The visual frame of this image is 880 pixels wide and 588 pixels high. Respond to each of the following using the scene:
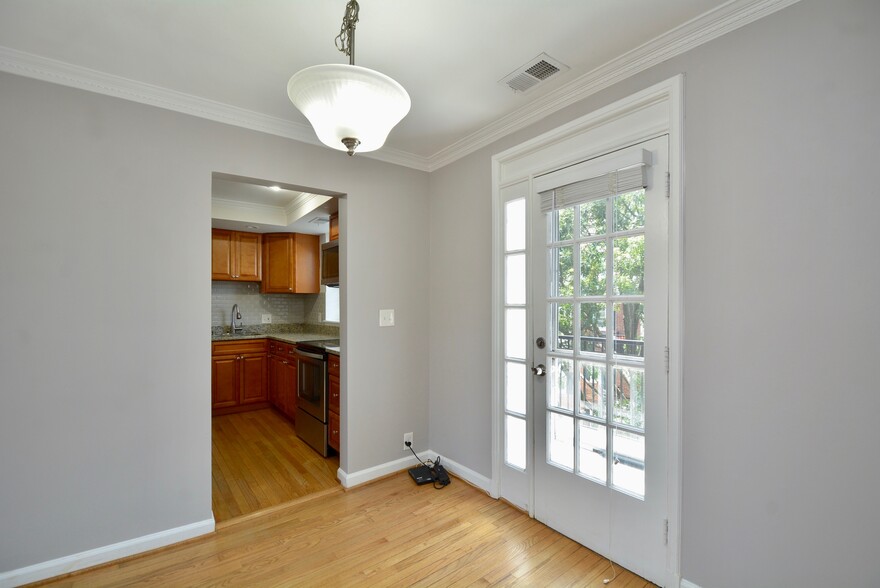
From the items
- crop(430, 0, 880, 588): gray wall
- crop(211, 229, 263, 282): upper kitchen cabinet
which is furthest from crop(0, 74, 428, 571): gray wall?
crop(211, 229, 263, 282): upper kitchen cabinet

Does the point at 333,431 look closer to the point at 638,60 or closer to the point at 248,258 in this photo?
the point at 248,258

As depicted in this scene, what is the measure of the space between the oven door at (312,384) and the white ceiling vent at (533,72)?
260 cm

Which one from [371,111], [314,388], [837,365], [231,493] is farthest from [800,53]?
Answer: [231,493]

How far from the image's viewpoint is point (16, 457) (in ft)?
6.24

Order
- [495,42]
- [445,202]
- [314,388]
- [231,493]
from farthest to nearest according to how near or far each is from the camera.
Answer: [314,388]
[445,202]
[231,493]
[495,42]

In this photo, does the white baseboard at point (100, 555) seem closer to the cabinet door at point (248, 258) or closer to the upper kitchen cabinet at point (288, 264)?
the upper kitchen cabinet at point (288, 264)

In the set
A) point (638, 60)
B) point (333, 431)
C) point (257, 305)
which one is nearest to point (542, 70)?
point (638, 60)

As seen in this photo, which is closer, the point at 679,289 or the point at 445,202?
the point at 679,289

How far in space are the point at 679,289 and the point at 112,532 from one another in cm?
321

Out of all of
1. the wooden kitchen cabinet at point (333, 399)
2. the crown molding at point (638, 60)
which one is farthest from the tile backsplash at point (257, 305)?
the crown molding at point (638, 60)

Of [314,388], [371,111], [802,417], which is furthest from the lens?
[314,388]

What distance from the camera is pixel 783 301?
4.92 feet

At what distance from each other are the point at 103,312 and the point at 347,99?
1902 millimetres

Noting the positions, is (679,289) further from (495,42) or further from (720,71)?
(495,42)
